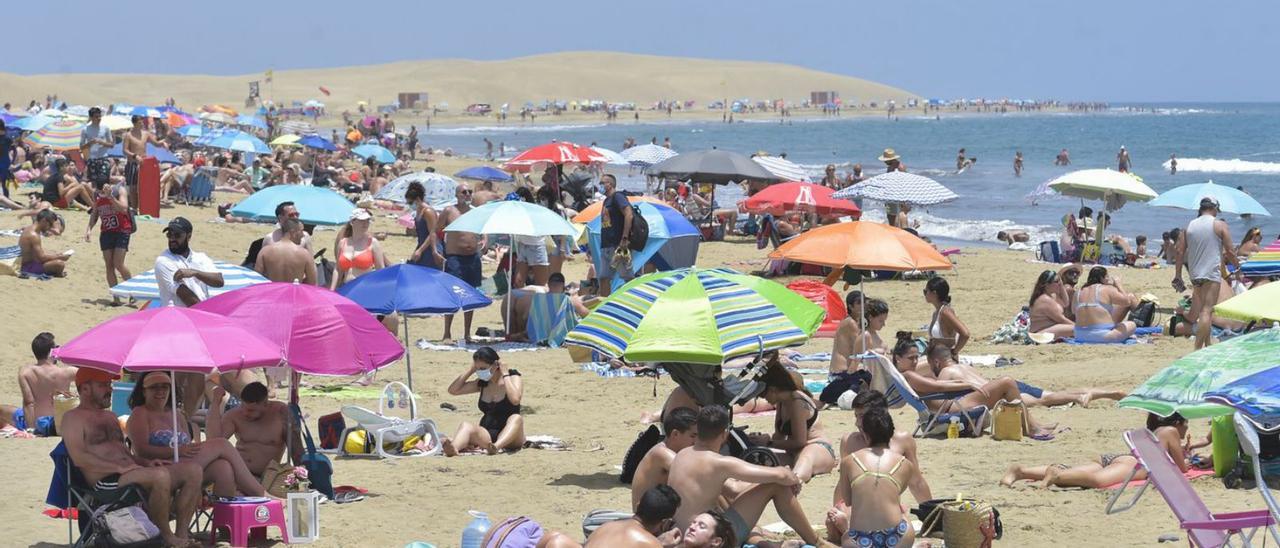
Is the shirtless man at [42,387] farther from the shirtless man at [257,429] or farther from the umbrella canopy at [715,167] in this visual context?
the umbrella canopy at [715,167]

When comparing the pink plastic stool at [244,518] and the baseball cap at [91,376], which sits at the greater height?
the baseball cap at [91,376]

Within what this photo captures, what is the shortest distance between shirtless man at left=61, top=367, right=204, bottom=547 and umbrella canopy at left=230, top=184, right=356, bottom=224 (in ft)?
19.8

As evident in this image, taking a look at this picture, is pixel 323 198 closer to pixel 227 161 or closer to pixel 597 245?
pixel 597 245

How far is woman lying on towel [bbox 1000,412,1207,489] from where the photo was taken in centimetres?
727

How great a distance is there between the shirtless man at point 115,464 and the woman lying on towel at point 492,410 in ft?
7.77

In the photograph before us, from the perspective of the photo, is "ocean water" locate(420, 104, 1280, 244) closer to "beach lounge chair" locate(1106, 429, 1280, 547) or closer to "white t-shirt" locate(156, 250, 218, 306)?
"white t-shirt" locate(156, 250, 218, 306)

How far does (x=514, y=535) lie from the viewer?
222 inches

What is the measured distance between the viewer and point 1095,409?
31.3 feet

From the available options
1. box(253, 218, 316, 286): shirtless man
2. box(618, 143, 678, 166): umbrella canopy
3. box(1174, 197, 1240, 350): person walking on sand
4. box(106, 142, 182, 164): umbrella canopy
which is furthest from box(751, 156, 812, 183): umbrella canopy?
box(253, 218, 316, 286): shirtless man

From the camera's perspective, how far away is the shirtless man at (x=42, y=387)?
346 inches

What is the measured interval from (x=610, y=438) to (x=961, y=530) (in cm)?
336

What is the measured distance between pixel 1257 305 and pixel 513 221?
6461mm

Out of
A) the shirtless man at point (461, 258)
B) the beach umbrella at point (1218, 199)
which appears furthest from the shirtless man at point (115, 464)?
the beach umbrella at point (1218, 199)

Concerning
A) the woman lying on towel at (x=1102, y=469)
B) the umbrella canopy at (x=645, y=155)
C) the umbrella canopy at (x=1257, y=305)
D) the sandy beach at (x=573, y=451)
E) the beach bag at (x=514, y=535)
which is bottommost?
the sandy beach at (x=573, y=451)
